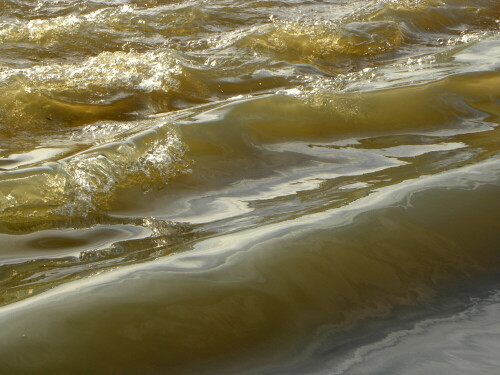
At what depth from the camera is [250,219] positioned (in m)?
1.68

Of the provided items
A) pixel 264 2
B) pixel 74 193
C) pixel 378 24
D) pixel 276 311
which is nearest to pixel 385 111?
pixel 74 193

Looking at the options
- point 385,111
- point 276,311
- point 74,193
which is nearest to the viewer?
point 276,311

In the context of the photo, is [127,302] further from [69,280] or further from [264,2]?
[264,2]

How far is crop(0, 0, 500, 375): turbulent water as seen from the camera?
1.04 metres

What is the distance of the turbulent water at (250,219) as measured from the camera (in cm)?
104

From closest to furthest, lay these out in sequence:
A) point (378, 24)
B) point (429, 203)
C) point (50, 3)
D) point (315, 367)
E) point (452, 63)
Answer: point (315, 367), point (429, 203), point (452, 63), point (378, 24), point (50, 3)

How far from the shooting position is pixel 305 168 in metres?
2.10

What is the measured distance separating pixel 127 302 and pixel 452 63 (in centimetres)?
248

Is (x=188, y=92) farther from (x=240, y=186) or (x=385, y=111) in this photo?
(x=240, y=186)

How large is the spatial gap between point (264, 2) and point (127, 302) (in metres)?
5.30

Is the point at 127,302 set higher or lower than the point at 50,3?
lower

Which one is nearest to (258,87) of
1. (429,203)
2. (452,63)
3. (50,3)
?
(452,63)

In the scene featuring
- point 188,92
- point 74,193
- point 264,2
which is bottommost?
→ point 74,193

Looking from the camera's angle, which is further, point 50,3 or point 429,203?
point 50,3
